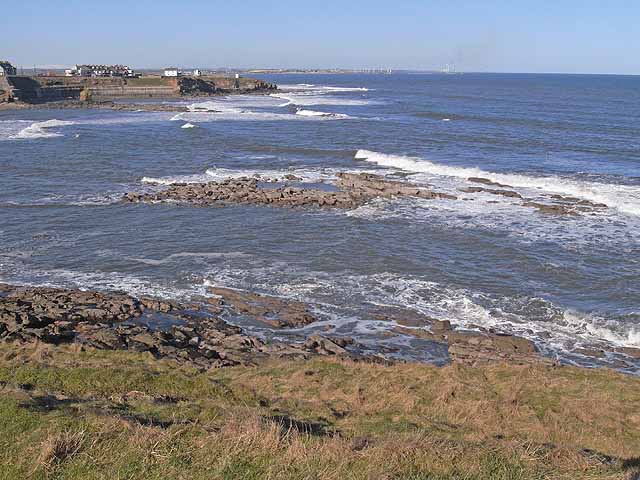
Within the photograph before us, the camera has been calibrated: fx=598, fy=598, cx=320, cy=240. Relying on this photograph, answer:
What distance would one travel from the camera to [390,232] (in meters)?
31.2

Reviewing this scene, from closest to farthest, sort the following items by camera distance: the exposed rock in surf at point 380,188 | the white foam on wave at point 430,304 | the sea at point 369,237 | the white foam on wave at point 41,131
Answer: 1. the white foam on wave at point 430,304
2. the sea at point 369,237
3. the exposed rock in surf at point 380,188
4. the white foam on wave at point 41,131

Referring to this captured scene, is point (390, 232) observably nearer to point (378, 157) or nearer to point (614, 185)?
point (614, 185)

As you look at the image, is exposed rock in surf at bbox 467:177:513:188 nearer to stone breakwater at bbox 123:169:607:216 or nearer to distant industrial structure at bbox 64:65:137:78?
stone breakwater at bbox 123:169:607:216

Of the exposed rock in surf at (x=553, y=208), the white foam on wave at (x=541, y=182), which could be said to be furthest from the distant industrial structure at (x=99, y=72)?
the exposed rock in surf at (x=553, y=208)

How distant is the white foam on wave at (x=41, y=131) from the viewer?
65713mm

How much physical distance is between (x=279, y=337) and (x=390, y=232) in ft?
42.9

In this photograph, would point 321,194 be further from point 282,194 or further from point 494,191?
point 494,191

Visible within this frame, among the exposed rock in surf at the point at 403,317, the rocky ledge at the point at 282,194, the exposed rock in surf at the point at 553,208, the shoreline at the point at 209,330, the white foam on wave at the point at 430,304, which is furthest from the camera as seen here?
the rocky ledge at the point at 282,194

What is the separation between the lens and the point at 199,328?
19938 mm

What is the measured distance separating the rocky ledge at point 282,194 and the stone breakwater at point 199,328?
1548 cm

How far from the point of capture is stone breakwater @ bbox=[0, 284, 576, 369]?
18016 millimetres

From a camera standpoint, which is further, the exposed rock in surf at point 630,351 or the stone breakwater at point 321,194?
the stone breakwater at point 321,194

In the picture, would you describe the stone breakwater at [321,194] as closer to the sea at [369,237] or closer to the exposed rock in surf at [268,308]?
the sea at [369,237]

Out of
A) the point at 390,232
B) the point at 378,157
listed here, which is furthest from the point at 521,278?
the point at 378,157
